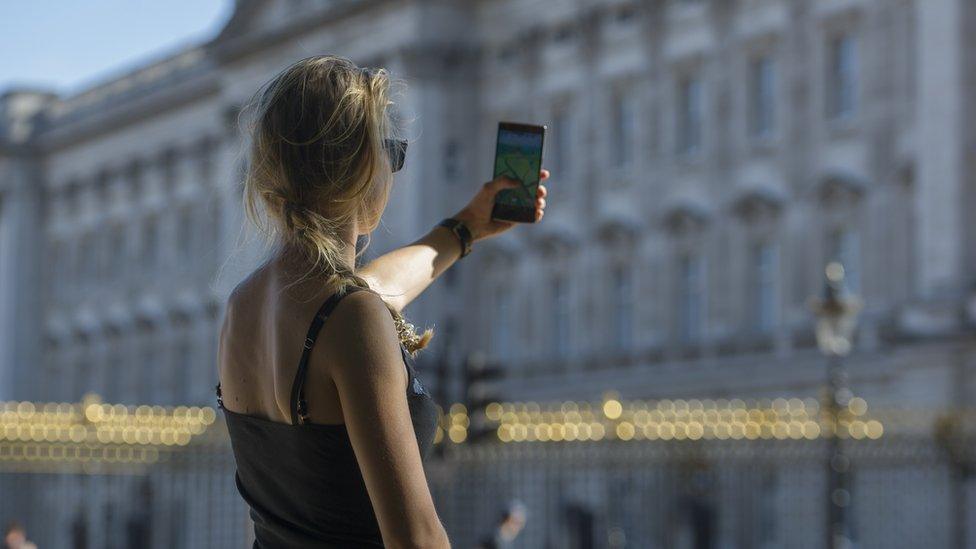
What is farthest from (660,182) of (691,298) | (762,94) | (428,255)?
(428,255)

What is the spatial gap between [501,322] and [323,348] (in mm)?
44914

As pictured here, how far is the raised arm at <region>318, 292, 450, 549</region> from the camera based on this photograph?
2.73m

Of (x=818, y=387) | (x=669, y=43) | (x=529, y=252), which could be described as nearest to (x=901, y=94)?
(x=818, y=387)

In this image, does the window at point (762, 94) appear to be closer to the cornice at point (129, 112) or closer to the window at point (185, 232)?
the cornice at point (129, 112)

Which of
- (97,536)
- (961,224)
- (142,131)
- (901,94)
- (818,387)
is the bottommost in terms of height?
(97,536)

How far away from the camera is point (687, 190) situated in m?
42.2

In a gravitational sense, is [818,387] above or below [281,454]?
above

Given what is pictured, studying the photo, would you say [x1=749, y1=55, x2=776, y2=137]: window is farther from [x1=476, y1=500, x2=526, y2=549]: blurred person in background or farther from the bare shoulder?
the bare shoulder

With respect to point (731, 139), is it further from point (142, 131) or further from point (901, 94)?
point (142, 131)

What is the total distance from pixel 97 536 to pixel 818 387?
60.7 feet

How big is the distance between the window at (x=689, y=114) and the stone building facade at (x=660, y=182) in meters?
0.07

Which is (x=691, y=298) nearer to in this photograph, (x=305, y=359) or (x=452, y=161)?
(x=452, y=161)

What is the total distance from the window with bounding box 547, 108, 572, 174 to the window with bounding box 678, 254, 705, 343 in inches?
185

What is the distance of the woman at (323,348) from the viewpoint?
2748mm
